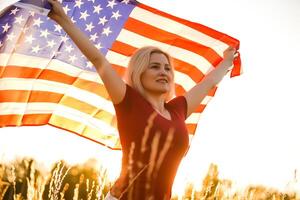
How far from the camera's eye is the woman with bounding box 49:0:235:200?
286 cm

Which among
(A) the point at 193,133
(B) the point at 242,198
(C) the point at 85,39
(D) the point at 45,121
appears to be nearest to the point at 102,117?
(D) the point at 45,121

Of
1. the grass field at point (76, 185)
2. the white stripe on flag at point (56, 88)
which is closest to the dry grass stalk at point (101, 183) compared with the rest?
the grass field at point (76, 185)

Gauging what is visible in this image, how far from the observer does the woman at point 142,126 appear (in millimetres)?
2857

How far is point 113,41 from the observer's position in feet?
16.7

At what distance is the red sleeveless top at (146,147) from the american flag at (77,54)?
1.67 metres

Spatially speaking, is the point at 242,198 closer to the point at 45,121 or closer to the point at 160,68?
the point at 160,68

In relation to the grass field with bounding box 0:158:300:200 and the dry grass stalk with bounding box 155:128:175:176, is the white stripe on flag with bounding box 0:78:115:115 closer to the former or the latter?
the grass field with bounding box 0:158:300:200

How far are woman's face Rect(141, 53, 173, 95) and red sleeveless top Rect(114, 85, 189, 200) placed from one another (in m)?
0.16

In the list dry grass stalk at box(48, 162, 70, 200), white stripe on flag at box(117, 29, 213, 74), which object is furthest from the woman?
white stripe on flag at box(117, 29, 213, 74)

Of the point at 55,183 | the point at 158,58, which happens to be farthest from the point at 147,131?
the point at 55,183

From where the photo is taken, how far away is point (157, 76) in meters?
3.32

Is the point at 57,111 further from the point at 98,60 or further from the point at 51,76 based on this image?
the point at 98,60

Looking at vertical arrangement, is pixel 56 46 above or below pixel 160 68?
above

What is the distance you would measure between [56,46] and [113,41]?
0.65m
